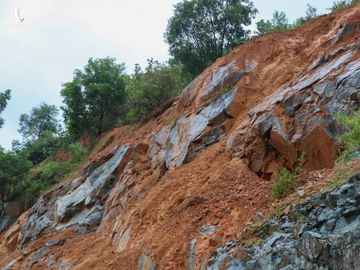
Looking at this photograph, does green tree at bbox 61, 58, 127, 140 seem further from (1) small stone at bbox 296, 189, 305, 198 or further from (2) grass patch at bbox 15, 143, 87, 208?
(1) small stone at bbox 296, 189, 305, 198

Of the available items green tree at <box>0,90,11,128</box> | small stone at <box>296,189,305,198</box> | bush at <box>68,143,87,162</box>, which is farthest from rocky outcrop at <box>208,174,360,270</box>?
green tree at <box>0,90,11,128</box>

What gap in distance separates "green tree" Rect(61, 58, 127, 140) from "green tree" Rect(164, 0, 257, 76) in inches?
143

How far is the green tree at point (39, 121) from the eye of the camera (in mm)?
43691

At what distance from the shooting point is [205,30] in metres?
24.5

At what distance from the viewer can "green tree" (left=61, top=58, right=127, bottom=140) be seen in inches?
1007

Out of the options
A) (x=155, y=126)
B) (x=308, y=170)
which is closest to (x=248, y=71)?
(x=155, y=126)

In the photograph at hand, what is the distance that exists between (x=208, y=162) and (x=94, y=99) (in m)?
15.4

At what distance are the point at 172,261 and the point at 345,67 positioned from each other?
542cm

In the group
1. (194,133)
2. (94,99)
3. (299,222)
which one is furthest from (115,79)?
(299,222)

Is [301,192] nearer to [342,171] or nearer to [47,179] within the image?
[342,171]

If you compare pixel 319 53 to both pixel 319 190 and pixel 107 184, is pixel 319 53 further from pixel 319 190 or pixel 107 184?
pixel 107 184

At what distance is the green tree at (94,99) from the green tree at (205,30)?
3.64 meters

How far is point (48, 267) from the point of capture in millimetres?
14383

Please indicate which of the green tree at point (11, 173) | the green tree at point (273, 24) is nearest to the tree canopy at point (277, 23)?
the green tree at point (273, 24)
